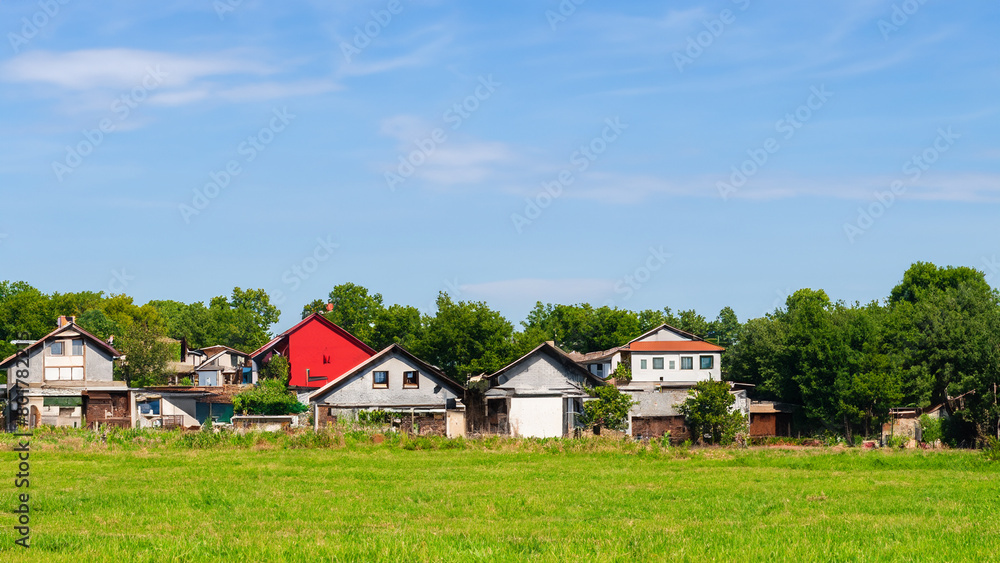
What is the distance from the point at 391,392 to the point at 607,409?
13.9m

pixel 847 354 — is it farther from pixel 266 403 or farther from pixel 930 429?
pixel 266 403

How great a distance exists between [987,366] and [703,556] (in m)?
55.8

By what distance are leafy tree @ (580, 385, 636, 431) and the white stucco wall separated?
6.69 ft

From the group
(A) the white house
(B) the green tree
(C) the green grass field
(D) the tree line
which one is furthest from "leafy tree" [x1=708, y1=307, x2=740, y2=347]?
(C) the green grass field

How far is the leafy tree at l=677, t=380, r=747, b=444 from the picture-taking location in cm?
5891

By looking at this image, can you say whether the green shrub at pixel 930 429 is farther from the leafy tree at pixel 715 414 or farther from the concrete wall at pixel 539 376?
the concrete wall at pixel 539 376

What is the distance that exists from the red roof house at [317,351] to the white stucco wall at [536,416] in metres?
23.7

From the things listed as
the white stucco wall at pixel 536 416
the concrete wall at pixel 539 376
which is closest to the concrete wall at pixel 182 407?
the concrete wall at pixel 539 376

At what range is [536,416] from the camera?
62344mm

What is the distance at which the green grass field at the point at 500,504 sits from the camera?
55.9 feet

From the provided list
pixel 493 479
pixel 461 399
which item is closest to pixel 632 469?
pixel 493 479

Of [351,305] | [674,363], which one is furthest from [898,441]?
[351,305]

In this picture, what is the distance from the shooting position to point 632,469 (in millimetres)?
37062

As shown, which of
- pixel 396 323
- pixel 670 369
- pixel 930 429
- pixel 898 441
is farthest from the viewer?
pixel 396 323
